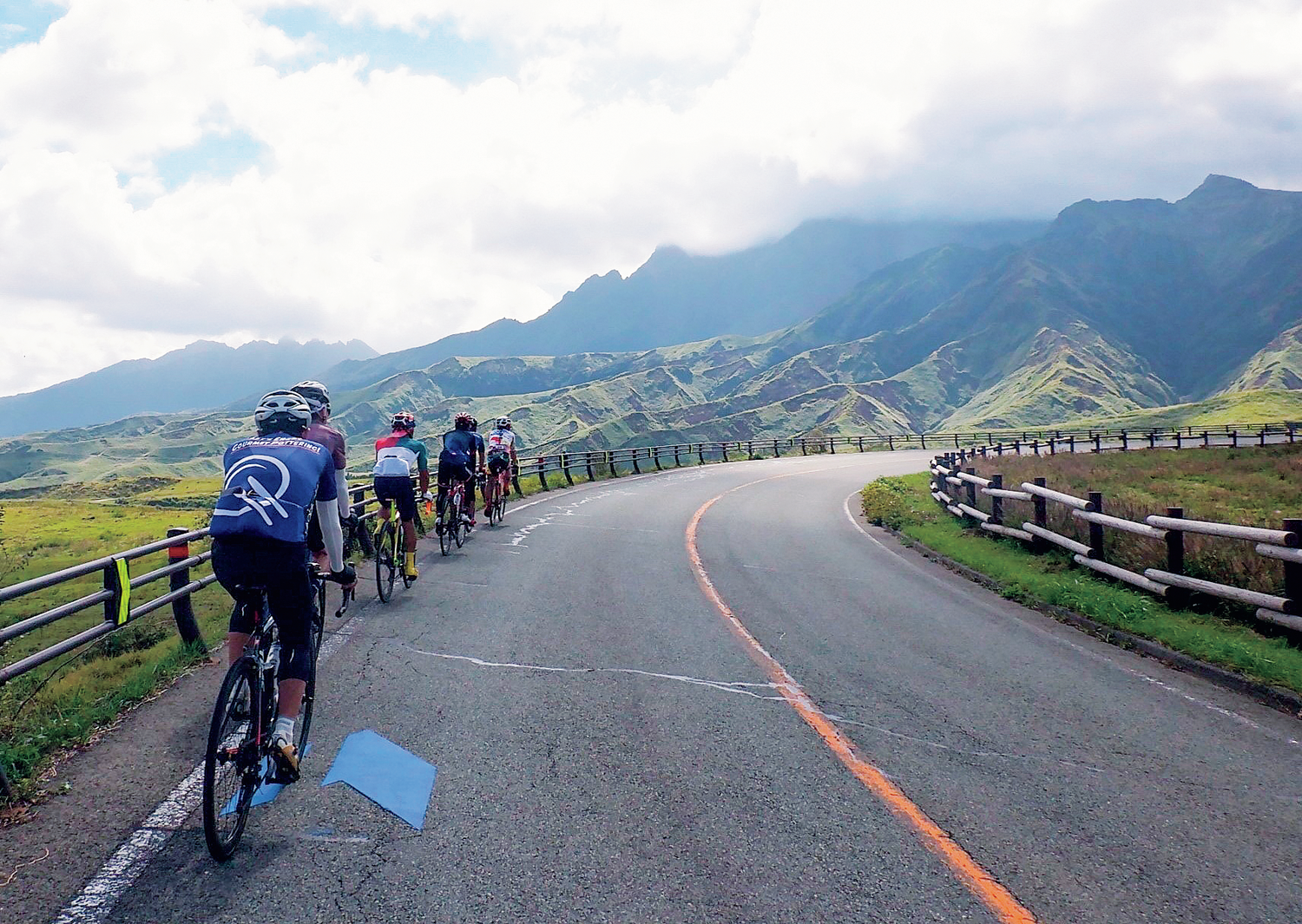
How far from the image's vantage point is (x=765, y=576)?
11555 millimetres

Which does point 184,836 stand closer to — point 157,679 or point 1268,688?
point 157,679

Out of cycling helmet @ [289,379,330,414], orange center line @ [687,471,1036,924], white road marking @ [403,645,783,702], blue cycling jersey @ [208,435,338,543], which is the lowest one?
orange center line @ [687,471,1036,924]

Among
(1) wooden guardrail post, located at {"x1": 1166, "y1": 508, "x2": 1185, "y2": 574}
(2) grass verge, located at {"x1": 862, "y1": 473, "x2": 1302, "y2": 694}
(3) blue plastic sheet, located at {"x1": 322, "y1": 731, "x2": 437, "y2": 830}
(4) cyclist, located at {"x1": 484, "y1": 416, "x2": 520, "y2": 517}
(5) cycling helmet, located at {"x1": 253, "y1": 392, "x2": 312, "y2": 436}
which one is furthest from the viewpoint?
(4) cyclist, located at {"x1": 484, "y1": 416, "x2": 520, "y2": 517}

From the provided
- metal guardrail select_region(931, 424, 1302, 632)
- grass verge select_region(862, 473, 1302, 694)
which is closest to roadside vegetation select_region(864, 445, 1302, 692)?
grass verge select_region(862, 473, 1302, 694)

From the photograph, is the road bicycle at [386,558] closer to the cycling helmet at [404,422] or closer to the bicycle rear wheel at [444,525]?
the cycling helmet at [404,422]

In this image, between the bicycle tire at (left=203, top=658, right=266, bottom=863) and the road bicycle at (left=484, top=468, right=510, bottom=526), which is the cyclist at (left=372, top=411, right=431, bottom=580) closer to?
the bicycle tire at (left=203, top=658, right=266, bottom=863)

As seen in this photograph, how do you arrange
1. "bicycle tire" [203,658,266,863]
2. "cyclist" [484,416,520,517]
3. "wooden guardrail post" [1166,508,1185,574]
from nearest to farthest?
"bicycle tire" [203,658,266,863] < "wooden guardrail post" [1166,508,1185,574] < "cyclist" [484,416,520,517]

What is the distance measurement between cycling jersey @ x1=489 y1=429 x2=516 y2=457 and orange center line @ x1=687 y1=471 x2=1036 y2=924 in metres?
10.1

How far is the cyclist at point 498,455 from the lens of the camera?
55.2 ft

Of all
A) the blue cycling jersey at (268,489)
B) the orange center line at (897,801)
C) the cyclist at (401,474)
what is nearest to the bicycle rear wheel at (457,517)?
the cyclist at (401,474)

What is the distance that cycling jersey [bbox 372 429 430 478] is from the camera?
966 centimetres

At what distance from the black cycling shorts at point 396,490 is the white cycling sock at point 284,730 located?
5681 millimetres

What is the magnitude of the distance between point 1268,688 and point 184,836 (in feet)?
25.2

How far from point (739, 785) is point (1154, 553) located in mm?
8409
